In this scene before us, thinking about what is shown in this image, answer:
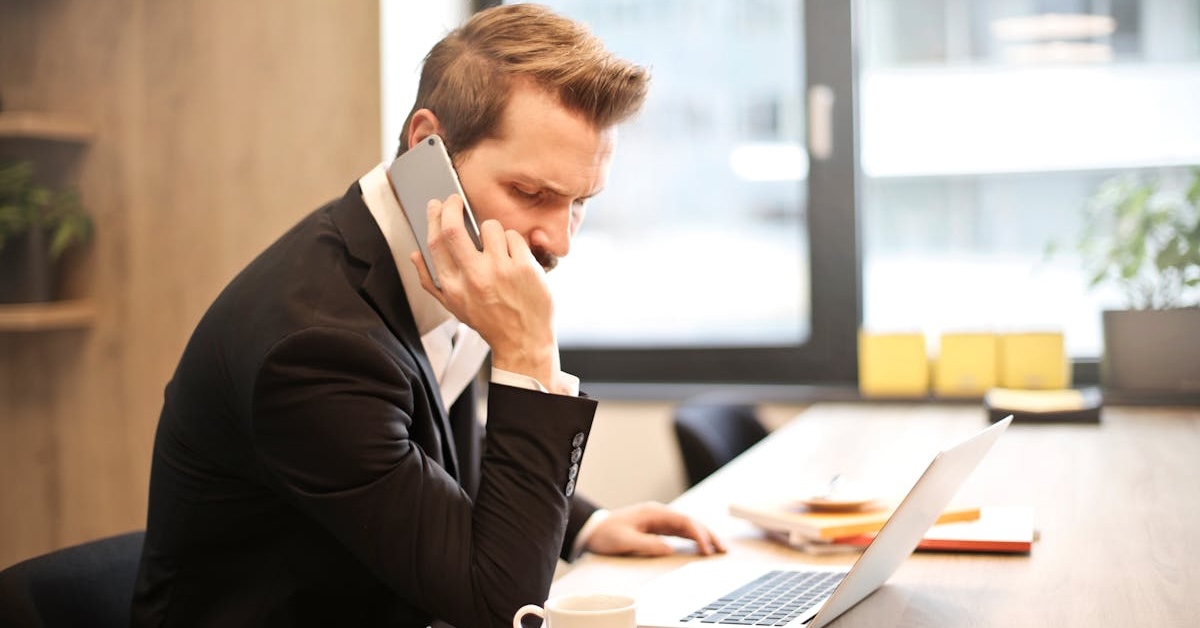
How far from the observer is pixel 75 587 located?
145 cm

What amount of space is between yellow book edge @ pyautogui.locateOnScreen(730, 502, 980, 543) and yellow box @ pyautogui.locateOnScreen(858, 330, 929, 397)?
1582 mm

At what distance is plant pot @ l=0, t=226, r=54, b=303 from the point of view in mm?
3391

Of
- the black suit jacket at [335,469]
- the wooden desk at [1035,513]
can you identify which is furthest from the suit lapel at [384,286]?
Answer: the wooden desk at [1035,513]

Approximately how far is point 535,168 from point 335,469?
1.40 ft

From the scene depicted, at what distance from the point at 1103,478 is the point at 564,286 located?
1970 millimetres

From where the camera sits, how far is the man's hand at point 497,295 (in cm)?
141

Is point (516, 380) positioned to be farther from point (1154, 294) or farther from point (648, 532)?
point (1154, 294)

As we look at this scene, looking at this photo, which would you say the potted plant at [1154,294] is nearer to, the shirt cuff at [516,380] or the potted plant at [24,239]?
the shirt cuff at [516,380]

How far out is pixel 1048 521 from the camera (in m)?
1.70

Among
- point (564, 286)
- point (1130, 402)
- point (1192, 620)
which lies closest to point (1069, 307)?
point (1130, 402)

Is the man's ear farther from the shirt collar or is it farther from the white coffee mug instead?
the white coffee mug

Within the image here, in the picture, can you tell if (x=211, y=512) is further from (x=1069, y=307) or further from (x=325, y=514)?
(x=1069, y=307)

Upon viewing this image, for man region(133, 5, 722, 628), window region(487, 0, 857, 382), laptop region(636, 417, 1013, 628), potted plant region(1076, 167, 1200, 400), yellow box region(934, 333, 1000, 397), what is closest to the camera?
laptop region(636, 417, 1013, 628)

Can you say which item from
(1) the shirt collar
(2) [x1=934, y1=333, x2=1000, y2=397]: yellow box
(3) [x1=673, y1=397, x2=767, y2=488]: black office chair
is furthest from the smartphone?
(2) [x1=934, y1=333, x2=1000, y2=397]: yellow box
